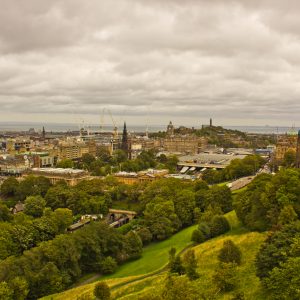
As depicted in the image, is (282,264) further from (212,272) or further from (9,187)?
(9,187)

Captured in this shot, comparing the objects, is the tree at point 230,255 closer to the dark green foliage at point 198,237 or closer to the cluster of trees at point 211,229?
the dark green foliage at point 198,237

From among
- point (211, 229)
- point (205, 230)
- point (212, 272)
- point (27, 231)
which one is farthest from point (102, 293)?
point (27, 231)

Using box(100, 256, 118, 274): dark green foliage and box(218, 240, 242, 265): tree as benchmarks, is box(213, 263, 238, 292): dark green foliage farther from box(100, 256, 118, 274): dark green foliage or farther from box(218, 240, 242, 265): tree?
box(100, 256, 118, 274): dark green foliage

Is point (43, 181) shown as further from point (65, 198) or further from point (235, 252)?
point (235, 252)

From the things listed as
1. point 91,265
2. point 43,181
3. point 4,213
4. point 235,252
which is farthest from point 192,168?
point 235,252

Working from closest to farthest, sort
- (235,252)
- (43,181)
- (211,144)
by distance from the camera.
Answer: (235,252), (43,181), (211,144)

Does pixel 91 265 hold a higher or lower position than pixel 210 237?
lower

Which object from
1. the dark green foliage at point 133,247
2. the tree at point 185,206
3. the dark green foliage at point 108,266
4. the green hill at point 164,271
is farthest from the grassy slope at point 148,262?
the tree at point 185,206

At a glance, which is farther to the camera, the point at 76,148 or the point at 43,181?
the point at 76,148
